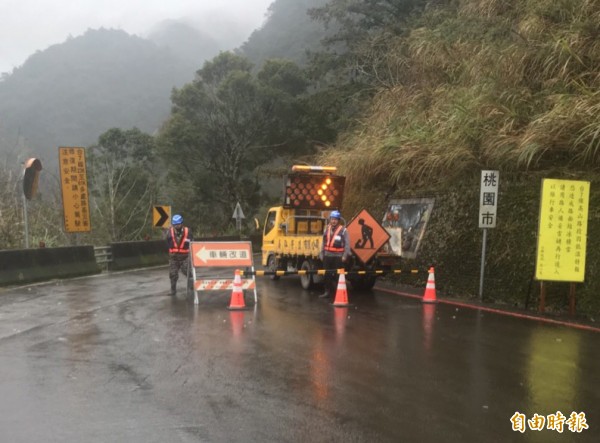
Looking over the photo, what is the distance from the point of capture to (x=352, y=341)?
317 inches

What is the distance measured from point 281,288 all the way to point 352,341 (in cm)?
673

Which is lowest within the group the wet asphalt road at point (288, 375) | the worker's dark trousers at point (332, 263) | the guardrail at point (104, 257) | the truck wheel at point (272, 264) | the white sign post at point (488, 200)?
the guardrail at point (104, 257)

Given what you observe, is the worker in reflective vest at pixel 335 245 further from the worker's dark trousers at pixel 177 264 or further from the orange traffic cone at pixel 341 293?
the worker's dark trousers at pixel 177 264

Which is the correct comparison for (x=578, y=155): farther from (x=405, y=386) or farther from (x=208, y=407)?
(x=208, y=407)

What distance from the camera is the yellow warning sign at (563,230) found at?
31.9ft

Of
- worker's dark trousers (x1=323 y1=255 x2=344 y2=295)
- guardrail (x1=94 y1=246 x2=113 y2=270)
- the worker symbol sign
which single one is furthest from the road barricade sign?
guardrail (x1=94 y1=246 x2=113 y2=270)

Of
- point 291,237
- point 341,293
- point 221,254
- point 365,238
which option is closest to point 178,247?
point 221,254

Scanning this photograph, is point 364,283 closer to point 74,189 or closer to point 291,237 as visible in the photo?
point 291,237

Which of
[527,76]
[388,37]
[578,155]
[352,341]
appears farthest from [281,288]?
[388,37]

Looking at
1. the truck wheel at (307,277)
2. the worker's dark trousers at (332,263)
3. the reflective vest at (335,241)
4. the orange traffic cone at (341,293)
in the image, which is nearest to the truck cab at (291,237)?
the truck wheel at (307,277)

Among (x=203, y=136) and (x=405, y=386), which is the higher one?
(x=203, y=136)

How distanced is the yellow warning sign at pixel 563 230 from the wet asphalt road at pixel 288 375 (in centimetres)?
120

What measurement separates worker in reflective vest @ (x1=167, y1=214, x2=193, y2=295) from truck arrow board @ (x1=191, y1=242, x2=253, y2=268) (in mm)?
623

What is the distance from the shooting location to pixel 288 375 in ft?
20.7
